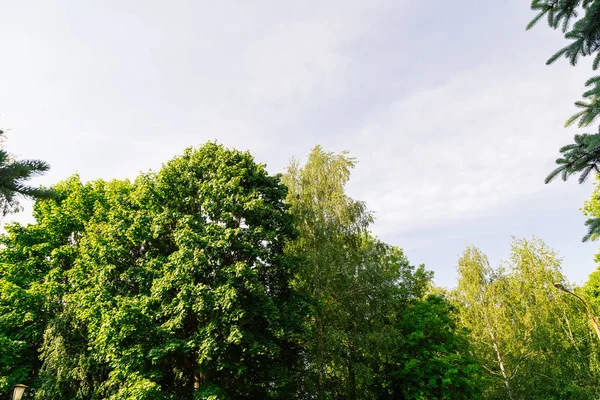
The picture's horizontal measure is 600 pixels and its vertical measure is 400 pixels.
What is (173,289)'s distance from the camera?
15.1m

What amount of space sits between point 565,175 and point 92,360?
695 inches

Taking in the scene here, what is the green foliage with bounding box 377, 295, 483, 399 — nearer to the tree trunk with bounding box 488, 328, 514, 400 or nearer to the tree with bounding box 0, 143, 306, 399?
the tree trunk with bounding box 488, 328, 514, 400

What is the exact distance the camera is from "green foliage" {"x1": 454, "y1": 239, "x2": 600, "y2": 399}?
19.1 meters

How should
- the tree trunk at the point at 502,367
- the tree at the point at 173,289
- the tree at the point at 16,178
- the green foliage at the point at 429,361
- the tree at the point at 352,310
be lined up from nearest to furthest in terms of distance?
the tree at the point at 16,178, the tree at the point at 173,289, the tree at the point at 352,310, the green foliage at the point at 429,361, the tree trunk at the point at 502,367

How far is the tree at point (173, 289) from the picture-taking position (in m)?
13.8

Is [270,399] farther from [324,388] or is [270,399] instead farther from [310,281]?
[310,281]

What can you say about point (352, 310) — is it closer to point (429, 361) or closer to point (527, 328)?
point (429, 361)

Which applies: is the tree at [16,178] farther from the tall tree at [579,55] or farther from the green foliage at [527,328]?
the green foliage at [527,328]

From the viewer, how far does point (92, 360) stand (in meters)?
14.9

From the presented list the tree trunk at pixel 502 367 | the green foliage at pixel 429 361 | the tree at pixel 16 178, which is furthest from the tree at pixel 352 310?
the tree at pixel 16 178

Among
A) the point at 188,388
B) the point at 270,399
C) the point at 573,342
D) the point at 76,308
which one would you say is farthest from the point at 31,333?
the point at 573,342

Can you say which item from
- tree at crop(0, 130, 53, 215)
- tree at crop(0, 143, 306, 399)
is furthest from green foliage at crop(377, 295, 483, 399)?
tree at crop(0, 130, 53, 215)

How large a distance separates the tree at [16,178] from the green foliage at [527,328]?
23.9m

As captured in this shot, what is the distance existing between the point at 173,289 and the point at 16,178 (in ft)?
42.5
